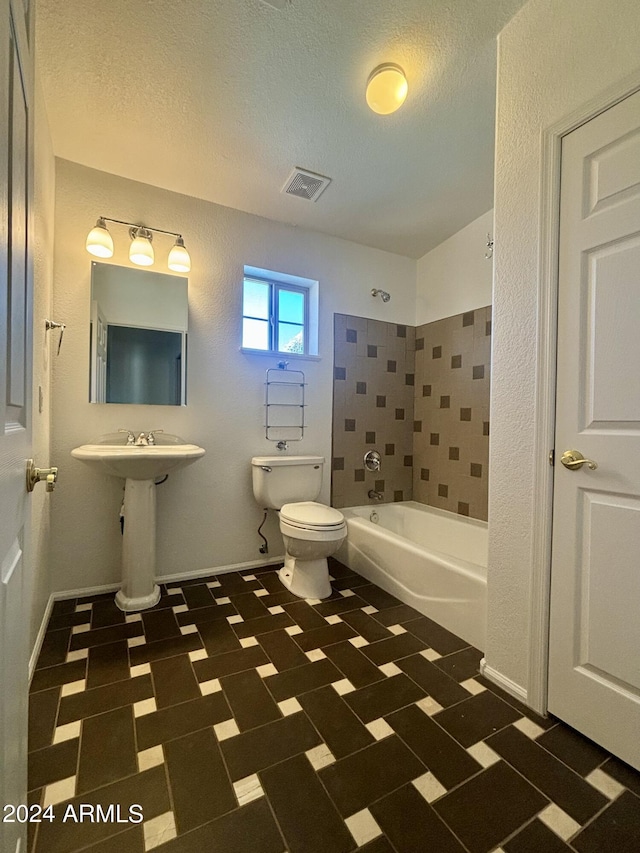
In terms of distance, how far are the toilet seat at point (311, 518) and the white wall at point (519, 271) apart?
2.75 feet

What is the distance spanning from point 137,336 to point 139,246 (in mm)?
489

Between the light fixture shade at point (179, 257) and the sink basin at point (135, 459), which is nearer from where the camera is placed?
the sink basin at point (135, 459)

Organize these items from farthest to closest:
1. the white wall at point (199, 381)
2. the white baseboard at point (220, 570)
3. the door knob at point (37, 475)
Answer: the white baseboard at point (220, 570) → the white wall at point (199, 381) → the door knob at point (37, 475)

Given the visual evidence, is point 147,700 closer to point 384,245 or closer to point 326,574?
point 326,574

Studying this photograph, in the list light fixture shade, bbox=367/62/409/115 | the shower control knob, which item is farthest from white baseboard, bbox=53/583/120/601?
light fixture shade, bbox=367/62/409/115

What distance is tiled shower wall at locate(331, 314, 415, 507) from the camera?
278 cm

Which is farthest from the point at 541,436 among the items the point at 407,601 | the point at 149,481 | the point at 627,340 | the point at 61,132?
the point at 61,132

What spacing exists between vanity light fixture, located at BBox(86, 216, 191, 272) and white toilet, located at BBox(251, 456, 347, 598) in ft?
4.16

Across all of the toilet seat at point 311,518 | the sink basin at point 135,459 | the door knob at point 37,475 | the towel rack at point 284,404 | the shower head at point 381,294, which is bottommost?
the toilet seat at point 311,518

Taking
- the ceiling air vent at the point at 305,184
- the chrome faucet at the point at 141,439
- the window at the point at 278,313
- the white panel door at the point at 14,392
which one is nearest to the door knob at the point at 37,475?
the white panel door at the point at 14,392

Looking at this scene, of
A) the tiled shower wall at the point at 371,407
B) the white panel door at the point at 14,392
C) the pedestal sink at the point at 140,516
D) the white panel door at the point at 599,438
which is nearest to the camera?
the white panel door at the point at 14,392

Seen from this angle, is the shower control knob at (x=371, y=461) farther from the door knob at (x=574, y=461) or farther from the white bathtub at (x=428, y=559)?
the door knob at (x=574, y=461)

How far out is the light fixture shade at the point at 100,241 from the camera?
6.36 feet

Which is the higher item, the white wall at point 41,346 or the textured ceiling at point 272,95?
the textured ceiling at point 272,95
